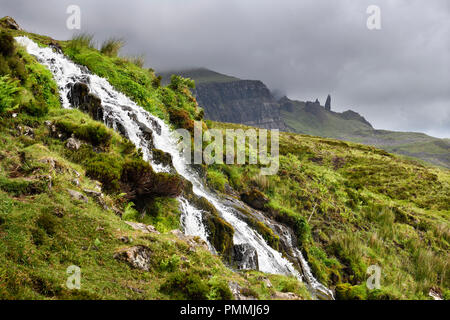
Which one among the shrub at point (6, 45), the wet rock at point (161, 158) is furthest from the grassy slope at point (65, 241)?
the wet rock at point (161, 158)

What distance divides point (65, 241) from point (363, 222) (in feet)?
76.2

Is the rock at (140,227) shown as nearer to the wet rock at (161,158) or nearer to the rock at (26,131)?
the rock at (26,131)

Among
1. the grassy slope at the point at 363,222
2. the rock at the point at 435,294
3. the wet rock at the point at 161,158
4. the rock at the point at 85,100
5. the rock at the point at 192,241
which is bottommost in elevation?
the rock at the point at 435,294

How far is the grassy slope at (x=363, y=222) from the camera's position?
55.4 feet

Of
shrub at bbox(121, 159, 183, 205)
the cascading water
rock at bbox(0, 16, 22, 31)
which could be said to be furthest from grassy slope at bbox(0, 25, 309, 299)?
rock at bbox(0, 16, 22, 31)

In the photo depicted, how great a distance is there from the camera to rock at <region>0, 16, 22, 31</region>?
18342mm

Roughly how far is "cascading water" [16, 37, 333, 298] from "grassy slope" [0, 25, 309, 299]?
3.05 m

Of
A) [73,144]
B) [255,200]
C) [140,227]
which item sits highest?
[73,144]

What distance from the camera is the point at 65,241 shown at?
251 inches

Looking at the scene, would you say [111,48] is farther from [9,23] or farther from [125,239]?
[125,239]

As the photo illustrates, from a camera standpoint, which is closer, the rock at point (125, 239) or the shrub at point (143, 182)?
the rock at point (125, 239)

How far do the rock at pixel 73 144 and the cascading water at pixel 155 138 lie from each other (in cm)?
404

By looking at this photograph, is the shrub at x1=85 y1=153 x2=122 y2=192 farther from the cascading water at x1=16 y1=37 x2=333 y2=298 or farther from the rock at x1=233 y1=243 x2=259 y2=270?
the rock at x1=233 y1=243 x2=259 y2=270

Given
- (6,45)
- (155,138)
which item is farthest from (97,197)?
(6,45)
